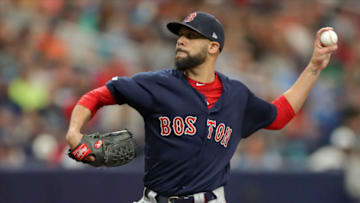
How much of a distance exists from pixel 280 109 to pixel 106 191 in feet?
10.0

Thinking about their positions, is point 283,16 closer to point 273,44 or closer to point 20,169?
point 273,44

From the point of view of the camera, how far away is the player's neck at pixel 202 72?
16.4 feet

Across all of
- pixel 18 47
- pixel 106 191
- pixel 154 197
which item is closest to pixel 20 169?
pixel 106 191

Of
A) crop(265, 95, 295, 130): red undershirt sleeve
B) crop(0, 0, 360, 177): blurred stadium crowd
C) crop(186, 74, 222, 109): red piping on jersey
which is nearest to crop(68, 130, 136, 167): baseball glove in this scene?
crop(186, 74, 222, 109): red piping on jersey

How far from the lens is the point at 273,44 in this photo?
11.1 m

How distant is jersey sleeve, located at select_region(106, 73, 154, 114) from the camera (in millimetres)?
4789

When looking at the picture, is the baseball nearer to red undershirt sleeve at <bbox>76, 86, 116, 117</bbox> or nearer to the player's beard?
the player's beard

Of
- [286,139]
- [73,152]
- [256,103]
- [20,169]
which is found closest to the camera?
[73,152]

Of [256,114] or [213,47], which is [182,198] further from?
[213,47]

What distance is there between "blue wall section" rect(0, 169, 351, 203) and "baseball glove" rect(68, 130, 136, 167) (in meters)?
3.07

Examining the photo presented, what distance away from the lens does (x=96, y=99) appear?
4.73m

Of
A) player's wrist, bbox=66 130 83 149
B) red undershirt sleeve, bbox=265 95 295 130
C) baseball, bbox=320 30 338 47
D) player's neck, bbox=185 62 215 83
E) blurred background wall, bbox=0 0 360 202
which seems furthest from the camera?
blurred background wall, bbox=0 0 360 202

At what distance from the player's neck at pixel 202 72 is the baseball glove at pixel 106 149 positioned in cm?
60

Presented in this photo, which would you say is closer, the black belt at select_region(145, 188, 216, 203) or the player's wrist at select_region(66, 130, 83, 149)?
the player's wrist at select_region(66, 130, 83, 149)
